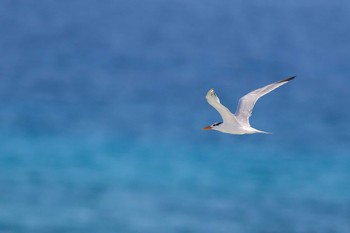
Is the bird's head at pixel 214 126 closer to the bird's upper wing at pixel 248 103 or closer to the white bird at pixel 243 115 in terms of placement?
the white bird at pixel 243 115

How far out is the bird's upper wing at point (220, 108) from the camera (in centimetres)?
2656

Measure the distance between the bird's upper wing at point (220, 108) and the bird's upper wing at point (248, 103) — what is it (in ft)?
1.30

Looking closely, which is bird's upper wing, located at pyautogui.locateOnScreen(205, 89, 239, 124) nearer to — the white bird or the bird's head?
the white bird

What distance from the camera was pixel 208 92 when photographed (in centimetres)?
2630

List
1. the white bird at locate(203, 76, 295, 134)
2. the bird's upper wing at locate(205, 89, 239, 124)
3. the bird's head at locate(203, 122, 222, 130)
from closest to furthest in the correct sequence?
the bird's upper wing at locate(205, 89, 239, 124)
the white bird at locate(203, 76, 295, 134)
the bird's head at locate(203, 122, 222, 130)

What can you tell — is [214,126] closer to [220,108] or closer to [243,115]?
[243,115]

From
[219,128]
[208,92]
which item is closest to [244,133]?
[219,128]

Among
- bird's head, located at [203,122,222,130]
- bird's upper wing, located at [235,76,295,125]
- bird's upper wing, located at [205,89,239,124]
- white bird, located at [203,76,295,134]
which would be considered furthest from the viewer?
bird's head, located at [203,122,222,130]

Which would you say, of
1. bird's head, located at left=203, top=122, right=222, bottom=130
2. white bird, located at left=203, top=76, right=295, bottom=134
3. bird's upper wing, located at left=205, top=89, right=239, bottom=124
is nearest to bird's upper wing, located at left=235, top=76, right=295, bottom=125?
white bird, located at left=203, top=76, right=295, bottom=134

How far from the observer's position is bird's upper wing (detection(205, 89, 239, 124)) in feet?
87.1

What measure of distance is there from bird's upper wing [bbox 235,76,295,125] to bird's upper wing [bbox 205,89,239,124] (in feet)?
1.30

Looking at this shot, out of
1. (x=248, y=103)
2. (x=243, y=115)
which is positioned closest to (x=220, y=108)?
(x=243, y=115)

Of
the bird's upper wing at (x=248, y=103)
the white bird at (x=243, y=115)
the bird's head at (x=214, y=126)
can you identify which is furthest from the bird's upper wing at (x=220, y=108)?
the bird's head at (x=214, y=126)

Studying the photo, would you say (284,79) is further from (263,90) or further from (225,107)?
(225,107)
